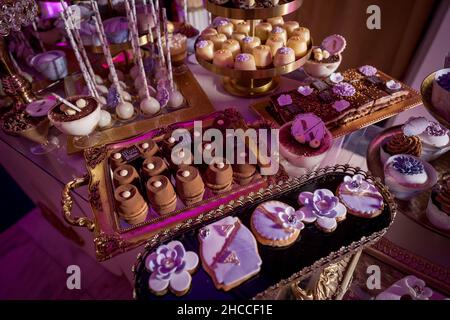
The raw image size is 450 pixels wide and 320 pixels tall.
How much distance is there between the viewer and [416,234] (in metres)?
1.35

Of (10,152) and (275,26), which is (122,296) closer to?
(10,152)

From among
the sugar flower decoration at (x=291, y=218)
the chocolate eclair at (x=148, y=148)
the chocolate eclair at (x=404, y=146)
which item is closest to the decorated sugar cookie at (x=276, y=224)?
the sugar flower decoration at (x=291, y=218)

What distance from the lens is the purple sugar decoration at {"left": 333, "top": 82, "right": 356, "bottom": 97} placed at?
1772mm

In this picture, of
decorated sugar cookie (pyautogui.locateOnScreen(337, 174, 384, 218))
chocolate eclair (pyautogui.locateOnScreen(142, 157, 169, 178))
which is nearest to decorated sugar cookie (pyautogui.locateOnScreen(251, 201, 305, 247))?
decorated sugar cookie (pyautogui.locateOnScreen(337, 174, 384, 218))

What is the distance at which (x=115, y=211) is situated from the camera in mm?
1290

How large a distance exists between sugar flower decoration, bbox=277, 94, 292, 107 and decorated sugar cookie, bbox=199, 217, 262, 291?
863mm

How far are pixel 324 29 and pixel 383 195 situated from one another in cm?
209

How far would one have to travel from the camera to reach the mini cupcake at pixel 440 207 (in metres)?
1.27

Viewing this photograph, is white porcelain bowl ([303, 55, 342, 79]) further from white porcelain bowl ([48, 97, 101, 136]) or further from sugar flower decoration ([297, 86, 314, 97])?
white porcelain bowl ([48, 97, 101, 136])

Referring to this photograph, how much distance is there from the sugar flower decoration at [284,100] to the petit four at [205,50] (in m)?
0.43

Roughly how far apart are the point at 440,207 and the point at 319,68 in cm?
100

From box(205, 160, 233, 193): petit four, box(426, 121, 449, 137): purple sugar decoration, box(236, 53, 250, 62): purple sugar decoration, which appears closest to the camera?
box(205, 160, 233, 193): petit four

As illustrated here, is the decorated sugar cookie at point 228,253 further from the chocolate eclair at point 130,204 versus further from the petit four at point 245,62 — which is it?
the petit four at point 245,62

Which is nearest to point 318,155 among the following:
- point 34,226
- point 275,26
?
point 275,26
